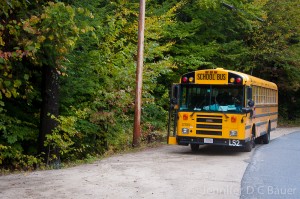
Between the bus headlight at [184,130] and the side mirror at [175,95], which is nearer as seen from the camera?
the bus headlight at [184,130]

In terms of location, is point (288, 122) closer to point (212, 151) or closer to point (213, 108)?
point (212, 151)

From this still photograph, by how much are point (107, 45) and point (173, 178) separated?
766 centimetres

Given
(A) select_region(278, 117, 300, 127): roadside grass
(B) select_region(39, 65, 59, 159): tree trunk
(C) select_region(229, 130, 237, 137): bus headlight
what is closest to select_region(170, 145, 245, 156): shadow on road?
(C) select_region(229, 130, 237, 137): bus headlight

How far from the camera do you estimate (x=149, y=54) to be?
18.4m

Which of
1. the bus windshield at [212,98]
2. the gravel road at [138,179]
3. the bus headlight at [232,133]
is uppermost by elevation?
the bus windshield at [212,98]

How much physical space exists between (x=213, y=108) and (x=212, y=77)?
112 centimetres

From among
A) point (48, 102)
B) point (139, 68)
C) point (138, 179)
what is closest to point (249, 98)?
point (139, 68)

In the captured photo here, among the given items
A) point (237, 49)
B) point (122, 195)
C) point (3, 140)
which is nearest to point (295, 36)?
point (237, 49)

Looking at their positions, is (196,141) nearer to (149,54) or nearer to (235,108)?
(235,108)

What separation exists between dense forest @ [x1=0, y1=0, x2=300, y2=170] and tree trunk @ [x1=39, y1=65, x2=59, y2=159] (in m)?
0.03

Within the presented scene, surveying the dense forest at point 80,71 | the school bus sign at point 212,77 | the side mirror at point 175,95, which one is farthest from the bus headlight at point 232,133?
the dense forest at point 80,71

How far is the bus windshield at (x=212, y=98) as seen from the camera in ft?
49.4

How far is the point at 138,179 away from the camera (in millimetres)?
10172

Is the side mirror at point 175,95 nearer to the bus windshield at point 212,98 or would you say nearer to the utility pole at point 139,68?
the bus windshield at point 212,98
